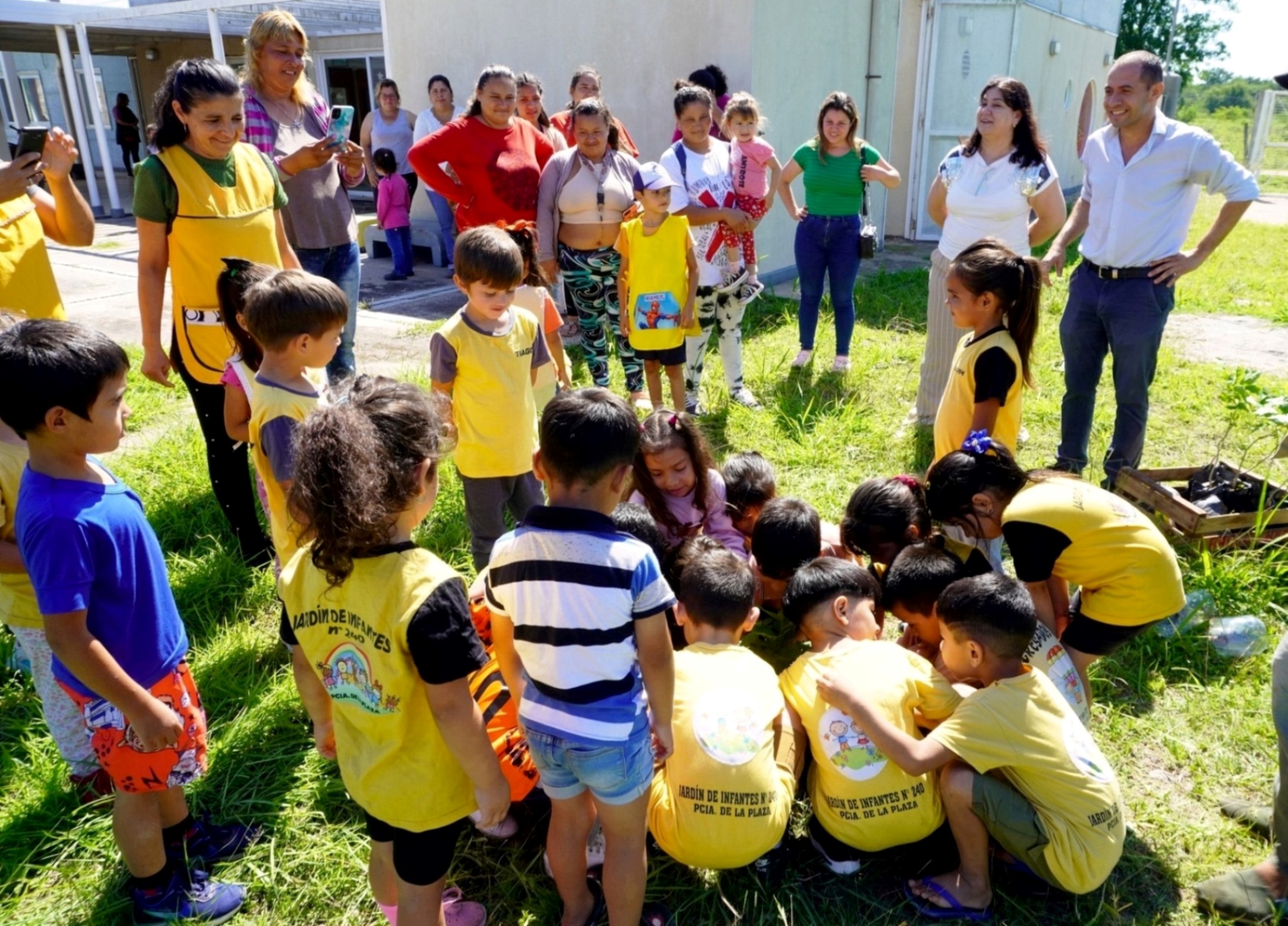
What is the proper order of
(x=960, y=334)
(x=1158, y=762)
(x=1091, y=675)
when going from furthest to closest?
(x=960, y=334) < (x=1091, y=675) < (x=1158, y=762)

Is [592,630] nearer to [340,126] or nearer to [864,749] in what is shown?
[864,749]

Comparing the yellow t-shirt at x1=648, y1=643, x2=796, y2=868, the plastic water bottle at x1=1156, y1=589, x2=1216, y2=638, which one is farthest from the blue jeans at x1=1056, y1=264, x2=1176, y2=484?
the yellow t-shirt at x1=648, y1=643, x2=796, y2=868

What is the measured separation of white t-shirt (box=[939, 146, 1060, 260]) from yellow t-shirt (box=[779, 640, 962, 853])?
286cm

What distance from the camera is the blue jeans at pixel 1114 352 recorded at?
387cm

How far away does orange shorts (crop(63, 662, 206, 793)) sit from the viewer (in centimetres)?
196

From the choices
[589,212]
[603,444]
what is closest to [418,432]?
[603,444]

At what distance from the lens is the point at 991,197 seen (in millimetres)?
4430

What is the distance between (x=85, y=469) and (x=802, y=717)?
6.01 ft

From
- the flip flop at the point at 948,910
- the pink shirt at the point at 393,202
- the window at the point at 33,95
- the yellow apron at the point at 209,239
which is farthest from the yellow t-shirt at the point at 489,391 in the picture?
the window at the point at 33,95

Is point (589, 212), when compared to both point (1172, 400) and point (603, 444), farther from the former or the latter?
point (1172, 400)

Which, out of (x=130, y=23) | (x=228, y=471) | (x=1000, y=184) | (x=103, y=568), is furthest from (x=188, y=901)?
(x=130, y=23)

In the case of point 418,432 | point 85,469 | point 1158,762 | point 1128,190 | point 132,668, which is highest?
point 1128,190

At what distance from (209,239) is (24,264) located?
1.93ft

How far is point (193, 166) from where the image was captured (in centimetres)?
302
